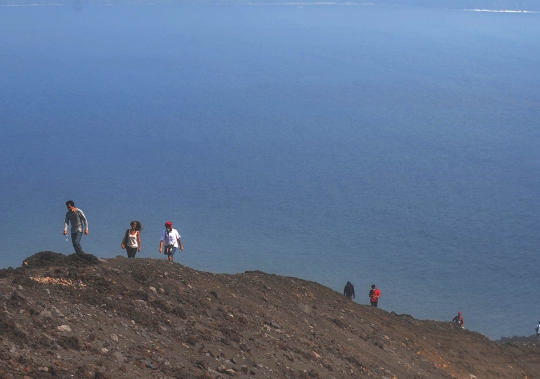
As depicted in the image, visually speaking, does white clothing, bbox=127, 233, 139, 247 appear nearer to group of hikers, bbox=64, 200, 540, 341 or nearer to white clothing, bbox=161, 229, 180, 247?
group of hikers, bbox=64, 200, 540, 341

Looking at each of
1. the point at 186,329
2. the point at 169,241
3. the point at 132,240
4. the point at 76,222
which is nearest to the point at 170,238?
the point at 169,241

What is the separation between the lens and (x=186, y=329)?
13.6 meters

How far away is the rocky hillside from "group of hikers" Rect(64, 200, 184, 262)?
2.89 ft

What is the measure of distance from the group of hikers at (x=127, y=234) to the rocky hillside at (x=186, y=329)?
880 mm

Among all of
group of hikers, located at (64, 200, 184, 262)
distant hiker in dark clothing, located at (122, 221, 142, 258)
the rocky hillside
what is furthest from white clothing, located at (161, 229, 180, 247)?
the rocky hillside

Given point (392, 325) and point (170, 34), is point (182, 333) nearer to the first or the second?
point (392, 325)

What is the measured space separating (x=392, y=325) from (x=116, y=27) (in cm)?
13644

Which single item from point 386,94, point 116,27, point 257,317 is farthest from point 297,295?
point 116,27

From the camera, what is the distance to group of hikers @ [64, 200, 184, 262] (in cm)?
1625

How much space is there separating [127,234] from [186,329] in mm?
4393

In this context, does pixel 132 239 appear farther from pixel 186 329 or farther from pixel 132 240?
pixel 186 329

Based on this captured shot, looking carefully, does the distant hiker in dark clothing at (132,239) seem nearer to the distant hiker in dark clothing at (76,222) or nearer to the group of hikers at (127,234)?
the group of hikers at (127,234)

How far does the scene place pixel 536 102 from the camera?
91.6 m

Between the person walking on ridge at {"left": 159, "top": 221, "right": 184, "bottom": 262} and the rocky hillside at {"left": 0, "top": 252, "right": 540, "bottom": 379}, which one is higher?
the person walking on ridge at {"left": 159, "top": 221, "right": 184, "bottom": 262}
